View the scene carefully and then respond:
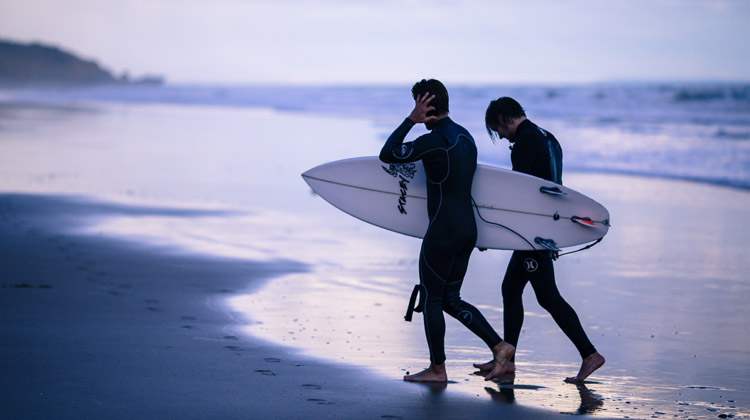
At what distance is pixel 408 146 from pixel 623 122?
71.8 ft

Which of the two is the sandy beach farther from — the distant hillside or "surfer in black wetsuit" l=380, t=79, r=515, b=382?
the distant hillside

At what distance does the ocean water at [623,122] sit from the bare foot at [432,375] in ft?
32.1

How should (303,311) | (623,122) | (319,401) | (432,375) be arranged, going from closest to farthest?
(319,401), (432,375), (303,311), (623,122)

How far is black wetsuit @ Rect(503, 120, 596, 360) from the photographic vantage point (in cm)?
424

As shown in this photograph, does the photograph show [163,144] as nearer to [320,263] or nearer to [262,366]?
[320,263]

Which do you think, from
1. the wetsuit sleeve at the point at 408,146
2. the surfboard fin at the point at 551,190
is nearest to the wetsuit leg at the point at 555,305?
the surfboard fin at the point at 551,190

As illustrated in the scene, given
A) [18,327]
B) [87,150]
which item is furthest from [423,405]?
[87,150]

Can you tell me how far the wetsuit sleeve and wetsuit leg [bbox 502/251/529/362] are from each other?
0.82 m

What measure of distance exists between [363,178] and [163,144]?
13.6 metres

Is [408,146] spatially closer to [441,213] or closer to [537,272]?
Answer: [441,213]

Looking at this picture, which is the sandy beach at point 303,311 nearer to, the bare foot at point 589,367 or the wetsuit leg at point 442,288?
the bare foot at point 589,367

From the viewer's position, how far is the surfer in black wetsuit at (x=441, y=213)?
13.1 ft

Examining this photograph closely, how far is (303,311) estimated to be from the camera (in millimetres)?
5613

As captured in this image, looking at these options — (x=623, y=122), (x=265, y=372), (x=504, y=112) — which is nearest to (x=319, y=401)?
(x=265, y=372)
